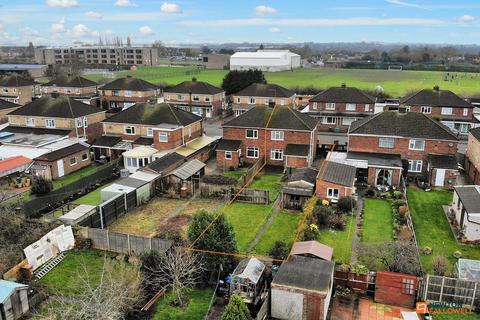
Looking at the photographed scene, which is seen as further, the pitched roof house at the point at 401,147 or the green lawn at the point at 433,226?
the pitched roof house at the point at 401,147

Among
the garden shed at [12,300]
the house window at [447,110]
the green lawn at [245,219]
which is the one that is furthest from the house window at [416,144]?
the garden shed at [12,300]

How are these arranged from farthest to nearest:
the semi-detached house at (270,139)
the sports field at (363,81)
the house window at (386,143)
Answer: the sports field at (363,81) → the semi-detached house at (270,139) → the house window at (386,143)

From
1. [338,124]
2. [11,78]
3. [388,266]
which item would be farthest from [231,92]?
[388,266]

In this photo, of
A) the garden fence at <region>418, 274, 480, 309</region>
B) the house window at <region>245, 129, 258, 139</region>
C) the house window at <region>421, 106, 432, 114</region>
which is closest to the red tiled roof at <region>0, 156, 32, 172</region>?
the house window at <region>245, 129, 258, 139</region>

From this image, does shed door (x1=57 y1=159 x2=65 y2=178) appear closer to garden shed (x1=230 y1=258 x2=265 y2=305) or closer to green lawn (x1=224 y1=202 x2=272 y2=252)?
green lawn (x1=224 y1=202 x2=272 y2=252)

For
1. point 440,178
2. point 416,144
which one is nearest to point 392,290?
point 440,178

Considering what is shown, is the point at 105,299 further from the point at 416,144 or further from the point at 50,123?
the point at 50,123

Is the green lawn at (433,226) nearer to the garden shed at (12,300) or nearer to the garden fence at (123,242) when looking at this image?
the garden fence at (123,242)
